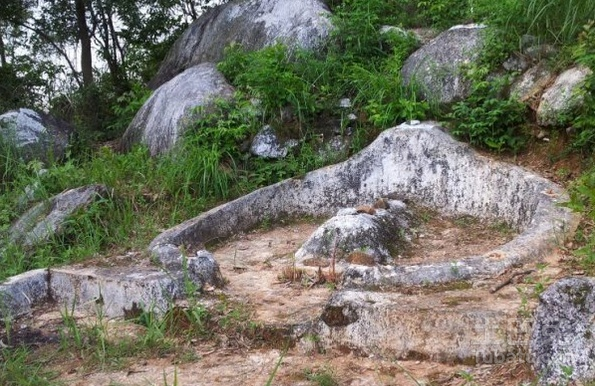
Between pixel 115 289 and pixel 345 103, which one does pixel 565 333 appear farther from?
pixel 345 103

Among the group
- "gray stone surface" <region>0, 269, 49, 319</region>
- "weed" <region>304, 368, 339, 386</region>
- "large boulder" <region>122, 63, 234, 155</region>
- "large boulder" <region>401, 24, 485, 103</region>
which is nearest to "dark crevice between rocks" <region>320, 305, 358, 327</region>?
"weed" <region>304, 368, 339, 386</region>

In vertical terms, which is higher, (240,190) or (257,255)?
(240,190)

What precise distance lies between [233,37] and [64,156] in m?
2.64

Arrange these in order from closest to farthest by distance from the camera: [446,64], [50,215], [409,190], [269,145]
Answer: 1. [50,215]
2. [409,190]
3. [446,64]
4. [269,145]

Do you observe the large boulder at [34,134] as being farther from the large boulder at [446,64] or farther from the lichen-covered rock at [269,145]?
the large boulder at [446,64]

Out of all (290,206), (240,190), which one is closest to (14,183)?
(240,190)

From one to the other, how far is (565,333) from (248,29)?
6.85m

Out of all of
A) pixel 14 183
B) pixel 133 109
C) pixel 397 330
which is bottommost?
pixel 397 330

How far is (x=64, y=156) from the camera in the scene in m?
8.27

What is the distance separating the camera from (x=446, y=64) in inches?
258

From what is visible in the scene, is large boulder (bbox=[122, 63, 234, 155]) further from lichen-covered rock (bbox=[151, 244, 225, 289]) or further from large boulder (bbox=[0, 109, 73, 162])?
lichen-covered rock (bbox=[151, 244, 225, 289])

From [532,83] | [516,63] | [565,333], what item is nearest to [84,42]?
[516,63]

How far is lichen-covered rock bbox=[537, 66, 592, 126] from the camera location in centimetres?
531

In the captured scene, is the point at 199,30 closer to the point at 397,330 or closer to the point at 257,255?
the point at 257,255
